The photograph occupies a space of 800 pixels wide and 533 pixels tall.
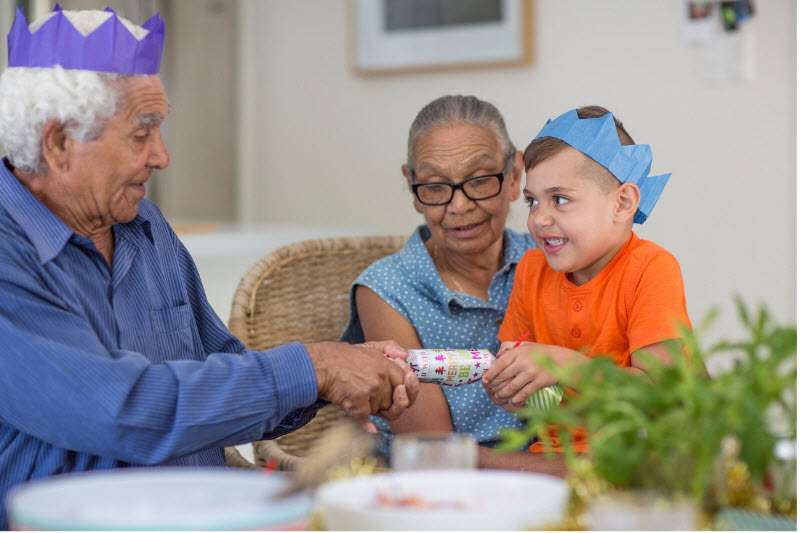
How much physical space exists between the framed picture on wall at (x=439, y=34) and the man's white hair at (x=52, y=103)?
2.48m

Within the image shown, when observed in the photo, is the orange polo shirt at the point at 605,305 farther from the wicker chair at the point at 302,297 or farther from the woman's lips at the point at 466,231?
the wicker chair at the point at 302,297

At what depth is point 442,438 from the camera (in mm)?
1002

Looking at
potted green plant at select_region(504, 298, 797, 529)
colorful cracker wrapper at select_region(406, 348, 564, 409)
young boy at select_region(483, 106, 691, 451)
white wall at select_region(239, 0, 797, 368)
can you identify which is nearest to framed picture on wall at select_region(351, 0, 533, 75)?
white wall at select_region(239, 0, 797, 368)

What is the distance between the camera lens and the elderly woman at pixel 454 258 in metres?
1.99

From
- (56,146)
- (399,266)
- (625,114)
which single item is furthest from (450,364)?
(625,114)

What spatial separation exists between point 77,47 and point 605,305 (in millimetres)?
1052

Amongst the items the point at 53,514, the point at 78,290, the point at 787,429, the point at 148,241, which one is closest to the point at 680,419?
the point at 787,429

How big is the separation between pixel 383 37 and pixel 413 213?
31.0 inches

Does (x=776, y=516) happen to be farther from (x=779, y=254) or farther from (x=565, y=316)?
(x=779, y=254)

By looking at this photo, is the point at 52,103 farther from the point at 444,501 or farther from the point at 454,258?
the point at 454,258

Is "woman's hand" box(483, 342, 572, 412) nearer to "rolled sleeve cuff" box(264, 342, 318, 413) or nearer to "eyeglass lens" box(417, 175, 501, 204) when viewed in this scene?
"rolled sleeve cuff" box(264, 342, 318, 413)

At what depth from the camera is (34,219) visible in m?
1.39

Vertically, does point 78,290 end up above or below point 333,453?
above

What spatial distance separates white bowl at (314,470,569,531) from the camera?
2.73ft
